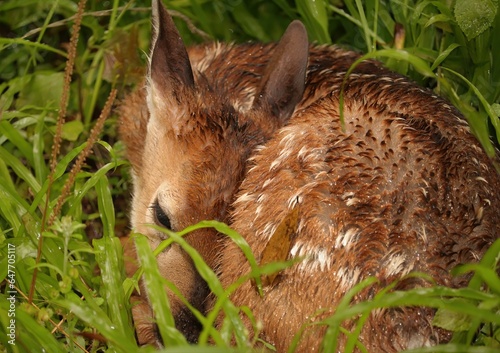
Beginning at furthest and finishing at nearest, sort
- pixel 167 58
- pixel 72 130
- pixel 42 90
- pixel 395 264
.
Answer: pixel 42 90
pixel 72 130
pixel 167 58
pixel 395 264

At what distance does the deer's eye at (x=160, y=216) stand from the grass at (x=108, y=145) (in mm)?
232

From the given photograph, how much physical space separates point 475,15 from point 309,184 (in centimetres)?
120

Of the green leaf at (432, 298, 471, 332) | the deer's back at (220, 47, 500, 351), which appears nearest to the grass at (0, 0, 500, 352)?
the green leaf at (432, 298, 471, 332)

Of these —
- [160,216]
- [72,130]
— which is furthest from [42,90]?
[160,216]

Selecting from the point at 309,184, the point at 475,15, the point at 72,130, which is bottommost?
the point at 72,130

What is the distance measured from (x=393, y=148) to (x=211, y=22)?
230cm

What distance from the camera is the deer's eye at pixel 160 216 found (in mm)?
3900

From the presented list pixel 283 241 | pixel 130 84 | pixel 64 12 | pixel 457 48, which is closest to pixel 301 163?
pixel 283 241

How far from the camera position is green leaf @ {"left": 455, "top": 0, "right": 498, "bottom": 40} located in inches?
154

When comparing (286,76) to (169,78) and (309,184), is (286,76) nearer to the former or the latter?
(169,78)

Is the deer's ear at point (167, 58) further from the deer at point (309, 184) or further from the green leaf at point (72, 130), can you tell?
the green leaf at point (72, 130)

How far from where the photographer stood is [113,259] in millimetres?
3734

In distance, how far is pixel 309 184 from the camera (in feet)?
11.4

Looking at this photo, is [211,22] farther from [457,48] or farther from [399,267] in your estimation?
[399,267]
